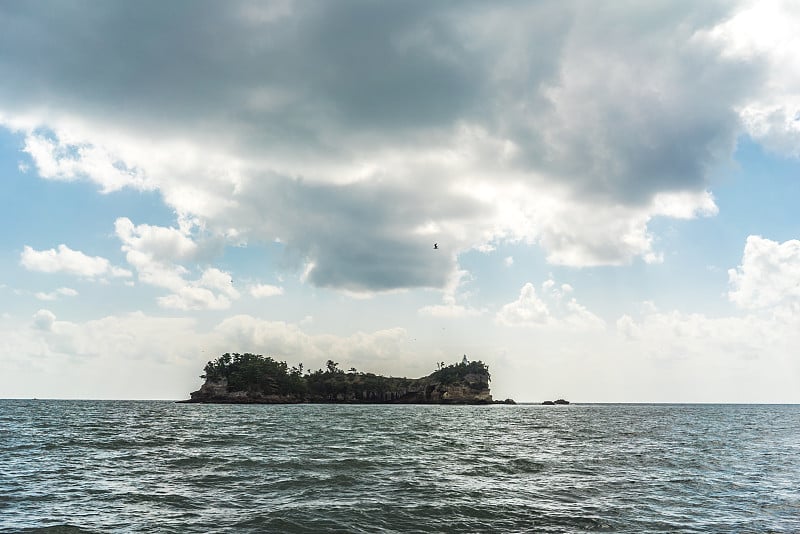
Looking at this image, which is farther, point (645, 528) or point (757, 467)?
point (757, 467)

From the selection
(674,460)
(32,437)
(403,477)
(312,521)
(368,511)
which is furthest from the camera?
(32,437)

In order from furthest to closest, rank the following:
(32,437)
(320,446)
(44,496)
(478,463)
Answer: (32,437)
(320,446)
(478,463)
(44,496)

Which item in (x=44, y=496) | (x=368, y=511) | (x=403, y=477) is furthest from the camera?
(x=403, y=477)

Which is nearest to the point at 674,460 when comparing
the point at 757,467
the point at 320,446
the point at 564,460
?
the point at 757,467

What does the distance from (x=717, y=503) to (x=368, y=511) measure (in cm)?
1721

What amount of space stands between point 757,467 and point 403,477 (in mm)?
27253

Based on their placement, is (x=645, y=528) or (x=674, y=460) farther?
(x=674, y=460)

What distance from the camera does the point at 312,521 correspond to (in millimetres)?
19578

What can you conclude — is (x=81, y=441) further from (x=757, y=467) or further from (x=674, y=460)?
(x=757, y=467)

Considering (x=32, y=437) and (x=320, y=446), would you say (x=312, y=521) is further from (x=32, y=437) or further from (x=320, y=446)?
(x=32, y=437)

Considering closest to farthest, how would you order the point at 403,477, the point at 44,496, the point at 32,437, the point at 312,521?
1. the point at 312,521
2. the point at 44,496
3. the point at 403,477
4. the point at 32,437

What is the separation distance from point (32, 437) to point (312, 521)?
46687 millimetres

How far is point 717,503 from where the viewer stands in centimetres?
2464

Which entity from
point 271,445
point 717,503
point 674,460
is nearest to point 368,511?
point 717,503
